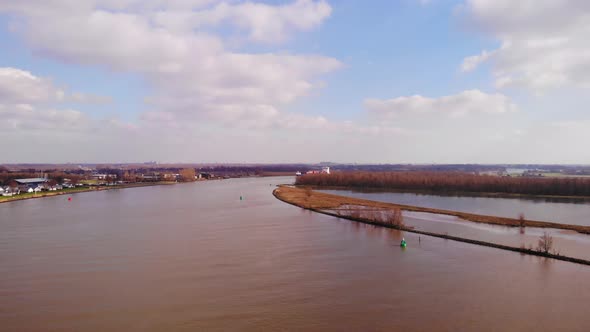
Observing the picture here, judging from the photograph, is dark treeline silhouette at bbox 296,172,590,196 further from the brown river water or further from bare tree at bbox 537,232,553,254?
the brown river water

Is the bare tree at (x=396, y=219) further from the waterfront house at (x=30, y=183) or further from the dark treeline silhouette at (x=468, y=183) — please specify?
the waterfront house at (x=30, y=183)

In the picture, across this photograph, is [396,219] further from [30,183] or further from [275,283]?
[30,183]

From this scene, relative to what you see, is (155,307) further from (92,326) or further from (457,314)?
(457,314)

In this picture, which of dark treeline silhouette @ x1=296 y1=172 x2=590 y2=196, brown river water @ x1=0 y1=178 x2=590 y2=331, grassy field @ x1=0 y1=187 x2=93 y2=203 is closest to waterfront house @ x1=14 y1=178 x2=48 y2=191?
grassy field @ x1=0 y1=187 x2=93 y2=203

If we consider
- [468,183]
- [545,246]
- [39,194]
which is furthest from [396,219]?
[39,194]

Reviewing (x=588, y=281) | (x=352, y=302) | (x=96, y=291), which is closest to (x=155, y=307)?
(x=96, y=291)

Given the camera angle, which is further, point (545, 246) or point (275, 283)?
point (545, 246)

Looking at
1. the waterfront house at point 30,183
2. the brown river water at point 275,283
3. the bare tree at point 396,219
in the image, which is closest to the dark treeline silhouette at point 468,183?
the bare tree at point 396,219
